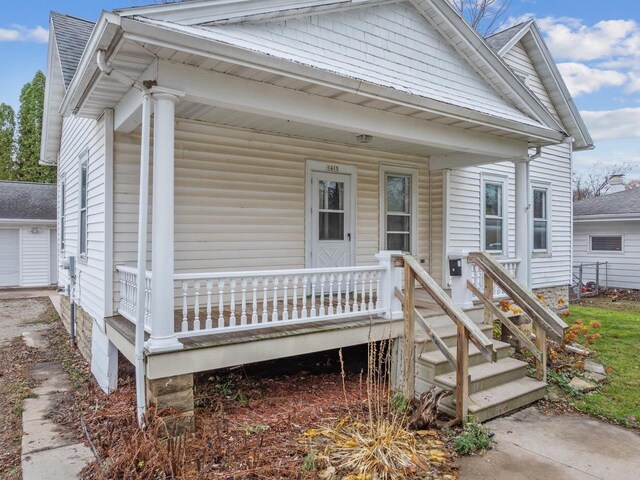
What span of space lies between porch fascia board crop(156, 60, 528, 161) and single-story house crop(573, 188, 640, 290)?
39.5 feet

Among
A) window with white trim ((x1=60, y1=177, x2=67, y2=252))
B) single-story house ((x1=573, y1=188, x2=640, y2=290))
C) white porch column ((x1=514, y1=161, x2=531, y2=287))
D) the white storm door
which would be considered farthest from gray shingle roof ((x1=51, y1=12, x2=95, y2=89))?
single-story house ((x1=573, y1=188, x2=640, y2=290))

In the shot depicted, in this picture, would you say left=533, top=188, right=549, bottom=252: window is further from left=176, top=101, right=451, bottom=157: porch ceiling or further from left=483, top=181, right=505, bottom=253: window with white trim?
left=176, top=101, right=451, bottom=157: porch ceiling

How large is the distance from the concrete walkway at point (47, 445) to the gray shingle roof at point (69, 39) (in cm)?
397

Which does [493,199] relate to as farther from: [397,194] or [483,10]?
[483,10]

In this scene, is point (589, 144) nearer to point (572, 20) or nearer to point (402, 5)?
point (402, 5)

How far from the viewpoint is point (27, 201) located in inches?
687

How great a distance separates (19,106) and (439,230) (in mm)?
27019

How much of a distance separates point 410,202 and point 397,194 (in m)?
0.32

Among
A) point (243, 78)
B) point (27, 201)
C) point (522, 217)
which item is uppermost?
point (243, 78)

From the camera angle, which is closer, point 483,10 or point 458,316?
point 458,316

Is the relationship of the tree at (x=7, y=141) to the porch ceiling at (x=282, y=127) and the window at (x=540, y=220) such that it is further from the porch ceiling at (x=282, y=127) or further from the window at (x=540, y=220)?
the window at (x=540, y=220)

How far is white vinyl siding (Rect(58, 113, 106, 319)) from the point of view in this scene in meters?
5.54

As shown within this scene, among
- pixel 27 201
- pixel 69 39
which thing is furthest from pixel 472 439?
pixel 27 201

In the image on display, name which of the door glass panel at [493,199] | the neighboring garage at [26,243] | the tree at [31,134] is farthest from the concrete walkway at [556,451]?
the tree at [31,134]
